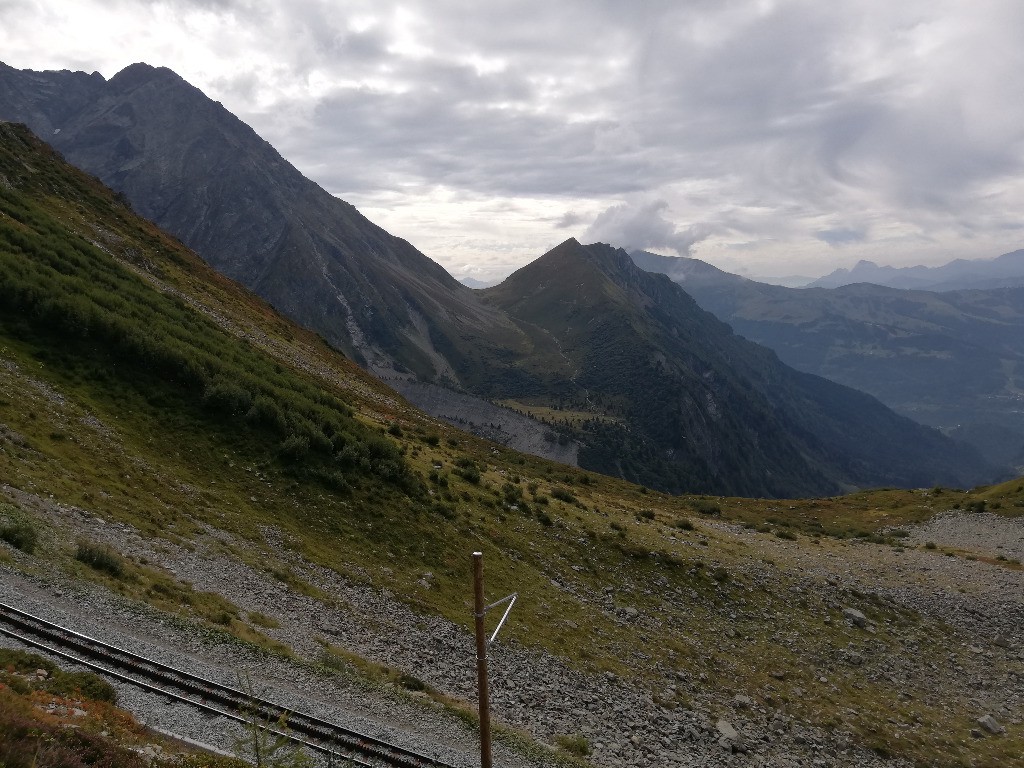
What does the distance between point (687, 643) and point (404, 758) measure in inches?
588

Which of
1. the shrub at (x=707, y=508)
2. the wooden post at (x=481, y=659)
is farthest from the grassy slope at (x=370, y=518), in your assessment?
the shrub at (x=707, y=508)

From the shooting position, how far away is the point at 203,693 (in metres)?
12.7

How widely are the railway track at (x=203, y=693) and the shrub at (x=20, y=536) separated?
117 inches

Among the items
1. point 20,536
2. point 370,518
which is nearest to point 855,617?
point 370,518

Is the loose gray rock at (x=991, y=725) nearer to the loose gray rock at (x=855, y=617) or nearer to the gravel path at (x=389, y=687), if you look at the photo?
the gravel path at (x=389, y=687)

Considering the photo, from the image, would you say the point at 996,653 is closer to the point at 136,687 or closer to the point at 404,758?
the point at 404,758

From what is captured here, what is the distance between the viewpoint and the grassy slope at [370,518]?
2047cm

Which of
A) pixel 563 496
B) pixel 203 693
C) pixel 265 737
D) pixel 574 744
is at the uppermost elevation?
pixel 563 496

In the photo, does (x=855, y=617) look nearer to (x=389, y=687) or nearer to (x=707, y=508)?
(x=389, y=687)

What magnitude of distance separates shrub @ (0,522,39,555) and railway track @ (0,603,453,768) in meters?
2.96

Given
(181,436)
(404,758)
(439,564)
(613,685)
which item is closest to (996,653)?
(613,685)

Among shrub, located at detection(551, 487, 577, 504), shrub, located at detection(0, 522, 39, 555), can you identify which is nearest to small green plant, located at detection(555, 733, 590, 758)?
shrub, located at detection(0, 522, 39, 555)

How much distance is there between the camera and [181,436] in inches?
1019

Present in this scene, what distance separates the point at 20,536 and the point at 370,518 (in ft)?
41.4
